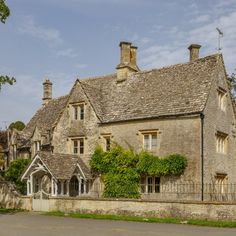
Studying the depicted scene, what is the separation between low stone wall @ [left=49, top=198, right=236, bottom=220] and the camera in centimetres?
2420

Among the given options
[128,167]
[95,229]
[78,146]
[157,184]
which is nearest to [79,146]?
[78,146]

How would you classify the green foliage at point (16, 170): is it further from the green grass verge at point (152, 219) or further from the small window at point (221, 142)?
the small window at point (221, 142)

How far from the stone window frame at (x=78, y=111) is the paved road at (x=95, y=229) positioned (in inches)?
497

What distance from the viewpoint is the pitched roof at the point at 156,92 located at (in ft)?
106

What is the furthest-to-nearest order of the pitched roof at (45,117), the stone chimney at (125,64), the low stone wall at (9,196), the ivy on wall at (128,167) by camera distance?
the pitched roof at (45,117) → the stone chimney at (125,64) → the low stone wall at (9,196) → the ivy on wall at (128,167)

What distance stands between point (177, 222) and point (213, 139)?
9.76m

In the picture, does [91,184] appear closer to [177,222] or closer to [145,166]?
[145,166]

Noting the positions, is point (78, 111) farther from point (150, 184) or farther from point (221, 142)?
point (221, 142)

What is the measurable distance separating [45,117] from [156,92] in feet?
47.1

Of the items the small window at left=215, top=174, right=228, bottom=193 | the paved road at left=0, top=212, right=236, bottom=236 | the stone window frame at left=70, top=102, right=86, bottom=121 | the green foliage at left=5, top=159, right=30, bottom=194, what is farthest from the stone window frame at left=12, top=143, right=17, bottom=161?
the small window at left=215, top=174, right=228, bottom=193

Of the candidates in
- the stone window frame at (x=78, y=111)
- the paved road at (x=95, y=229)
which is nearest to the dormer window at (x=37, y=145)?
the stone window frame at (x=78, y=111)

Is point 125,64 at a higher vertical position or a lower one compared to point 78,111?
higher

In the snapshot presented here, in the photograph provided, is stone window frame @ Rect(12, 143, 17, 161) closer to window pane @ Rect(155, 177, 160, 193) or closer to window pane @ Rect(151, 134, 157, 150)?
window pane @ Rect(151, 134, 157, 150)

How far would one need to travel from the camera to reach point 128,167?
33062mm
